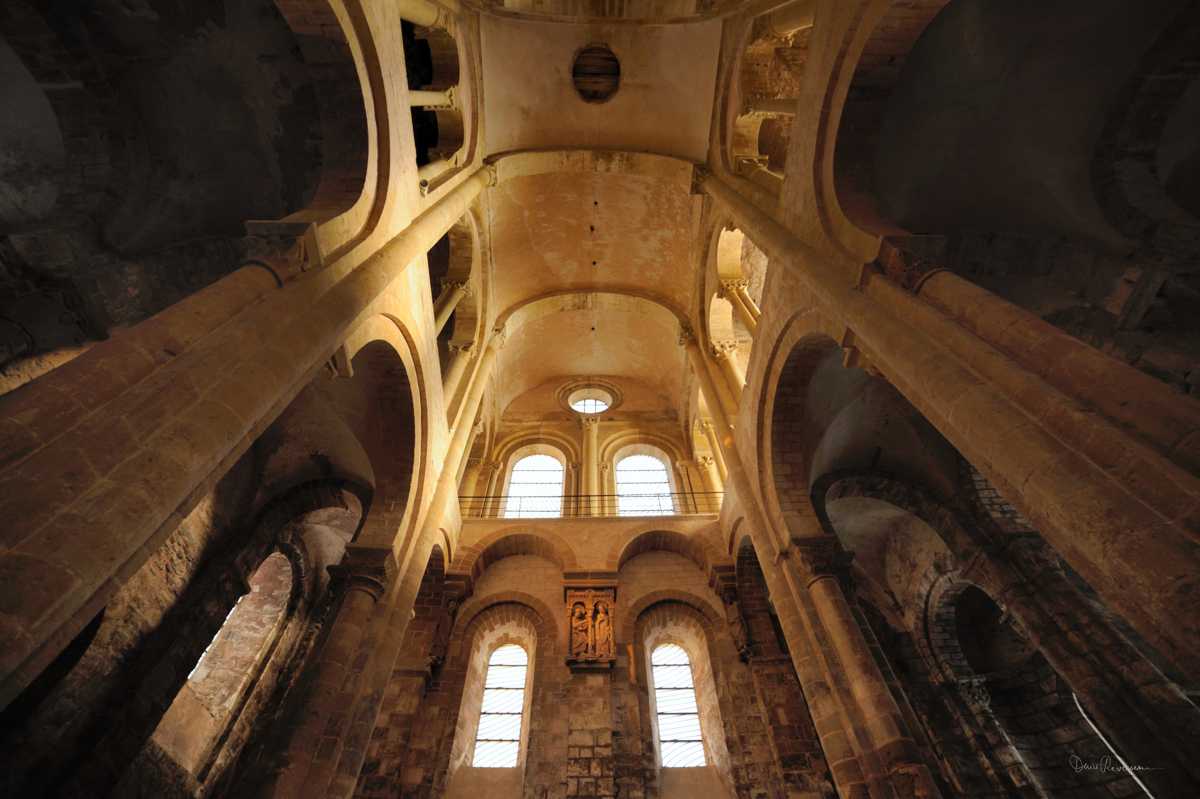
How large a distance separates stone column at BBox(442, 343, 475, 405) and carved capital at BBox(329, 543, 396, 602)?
335 cm

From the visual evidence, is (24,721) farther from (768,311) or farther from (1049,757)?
(1049,757)

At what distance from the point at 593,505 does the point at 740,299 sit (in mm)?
5525

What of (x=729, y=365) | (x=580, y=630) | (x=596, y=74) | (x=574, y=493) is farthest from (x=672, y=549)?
(x=596, y=74)

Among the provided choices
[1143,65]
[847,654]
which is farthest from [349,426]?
[1143,65]

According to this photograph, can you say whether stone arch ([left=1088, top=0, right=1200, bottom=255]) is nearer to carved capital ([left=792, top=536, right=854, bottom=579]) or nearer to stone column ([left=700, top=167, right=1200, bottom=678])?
stone column ([left=700, top=167, right=1200, bottom=678])

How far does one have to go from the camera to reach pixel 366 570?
6.80 m

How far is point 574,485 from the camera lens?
45.1ft

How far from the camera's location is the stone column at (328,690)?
527cm

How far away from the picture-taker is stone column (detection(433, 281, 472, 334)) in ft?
34.7

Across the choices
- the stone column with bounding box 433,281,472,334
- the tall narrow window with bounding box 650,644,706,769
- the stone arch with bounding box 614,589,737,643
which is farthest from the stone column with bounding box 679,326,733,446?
the stone column with bounding box 433,281,472,334

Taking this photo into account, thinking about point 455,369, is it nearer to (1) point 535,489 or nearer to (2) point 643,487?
(1) point 535,489

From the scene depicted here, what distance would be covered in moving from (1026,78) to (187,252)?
1105 centimetres

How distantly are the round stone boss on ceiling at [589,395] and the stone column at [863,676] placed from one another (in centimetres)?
946

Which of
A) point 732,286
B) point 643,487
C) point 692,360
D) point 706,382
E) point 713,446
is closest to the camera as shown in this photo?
point 706,382
